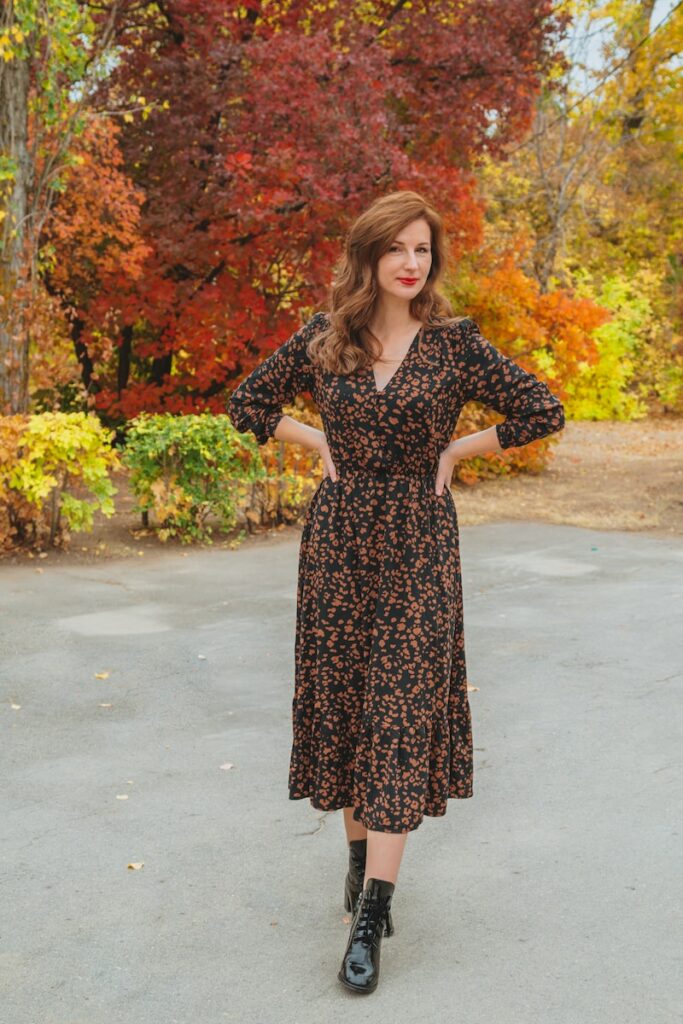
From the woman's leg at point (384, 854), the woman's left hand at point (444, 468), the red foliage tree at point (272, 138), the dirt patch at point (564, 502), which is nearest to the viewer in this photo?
the woman's leg at point (384, 854)

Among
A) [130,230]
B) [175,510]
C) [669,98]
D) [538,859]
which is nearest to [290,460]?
[175,510]

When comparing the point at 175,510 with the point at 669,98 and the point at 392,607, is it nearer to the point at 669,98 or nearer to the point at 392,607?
the point at 392,607

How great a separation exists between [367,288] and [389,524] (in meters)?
0.62

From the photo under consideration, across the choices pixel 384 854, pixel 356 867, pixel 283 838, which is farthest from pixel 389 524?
pixel 283 838

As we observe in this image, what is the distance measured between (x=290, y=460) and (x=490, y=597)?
2.59 m

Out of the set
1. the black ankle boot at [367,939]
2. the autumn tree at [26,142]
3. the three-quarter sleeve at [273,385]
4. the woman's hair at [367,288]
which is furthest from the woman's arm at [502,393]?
the autumn tree at [26,142]

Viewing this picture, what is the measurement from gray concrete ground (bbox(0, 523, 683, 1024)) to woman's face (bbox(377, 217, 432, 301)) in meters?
1.73

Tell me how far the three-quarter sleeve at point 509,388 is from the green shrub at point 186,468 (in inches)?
213

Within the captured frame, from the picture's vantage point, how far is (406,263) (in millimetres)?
3004

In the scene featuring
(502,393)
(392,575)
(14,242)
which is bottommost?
(392,575)

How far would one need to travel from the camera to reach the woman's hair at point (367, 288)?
301 cm

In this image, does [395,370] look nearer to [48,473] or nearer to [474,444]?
[474,444]

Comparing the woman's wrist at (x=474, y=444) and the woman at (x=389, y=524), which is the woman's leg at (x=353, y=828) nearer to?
the woman at (x=389, y=524)

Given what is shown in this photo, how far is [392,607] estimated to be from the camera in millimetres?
3025
